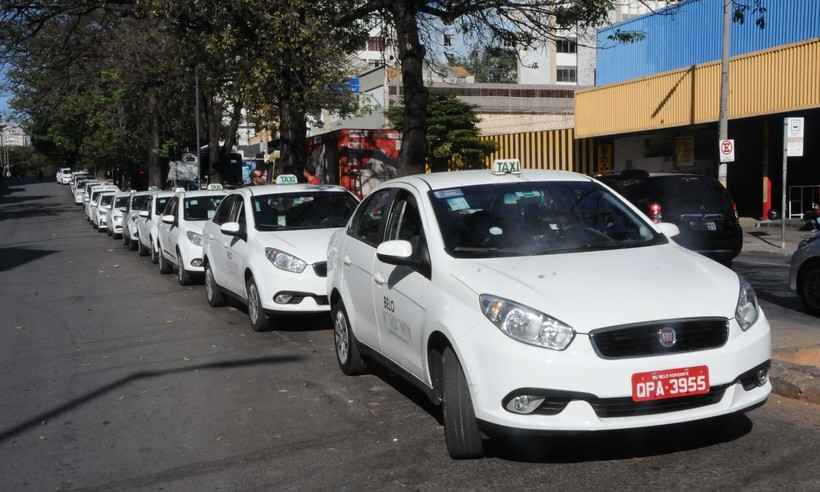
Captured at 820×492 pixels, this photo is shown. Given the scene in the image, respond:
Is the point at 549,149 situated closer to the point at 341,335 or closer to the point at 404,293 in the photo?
the point at 341,335

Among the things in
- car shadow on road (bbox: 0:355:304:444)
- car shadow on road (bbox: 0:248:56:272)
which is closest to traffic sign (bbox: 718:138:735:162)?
car shadow on road (bbox: 0:355:304:444)

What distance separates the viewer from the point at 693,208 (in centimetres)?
1352

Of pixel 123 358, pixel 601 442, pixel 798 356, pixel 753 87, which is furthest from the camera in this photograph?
pixel 753 87

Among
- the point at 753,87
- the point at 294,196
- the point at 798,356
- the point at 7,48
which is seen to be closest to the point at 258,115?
the point at 7,48

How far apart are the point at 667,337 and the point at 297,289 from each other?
19.1 feet

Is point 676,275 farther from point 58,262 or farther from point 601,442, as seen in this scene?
point 58,262

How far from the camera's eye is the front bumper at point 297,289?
10117 mm

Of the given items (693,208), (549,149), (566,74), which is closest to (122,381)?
(693,208)

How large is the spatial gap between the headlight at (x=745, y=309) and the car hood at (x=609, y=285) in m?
0.06

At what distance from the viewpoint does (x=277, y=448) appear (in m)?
5.99

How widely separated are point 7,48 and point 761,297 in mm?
16989

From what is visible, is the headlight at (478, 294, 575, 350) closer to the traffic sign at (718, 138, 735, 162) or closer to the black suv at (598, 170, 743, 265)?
the black suv at (598, 170, 743, 265)

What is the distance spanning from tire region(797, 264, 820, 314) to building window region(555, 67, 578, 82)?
73.8 metres

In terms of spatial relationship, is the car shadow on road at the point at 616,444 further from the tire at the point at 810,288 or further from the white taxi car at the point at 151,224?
the white taxi car at the point at 151,224
